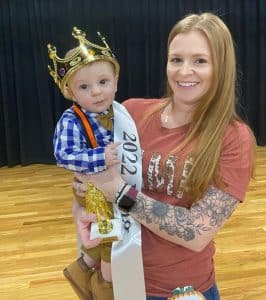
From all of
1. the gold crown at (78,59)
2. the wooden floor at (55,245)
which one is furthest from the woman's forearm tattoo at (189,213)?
the wooden floor at (55,245)

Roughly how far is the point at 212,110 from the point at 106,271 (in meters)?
0.64

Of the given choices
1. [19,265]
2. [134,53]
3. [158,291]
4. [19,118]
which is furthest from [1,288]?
[134,53]

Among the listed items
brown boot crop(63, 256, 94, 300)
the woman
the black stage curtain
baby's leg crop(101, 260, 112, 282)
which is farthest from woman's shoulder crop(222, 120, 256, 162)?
the black stage curtain

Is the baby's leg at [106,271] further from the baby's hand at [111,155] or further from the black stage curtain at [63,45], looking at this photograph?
the black stage curtain at [63,45]

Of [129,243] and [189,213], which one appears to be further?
[129,243]

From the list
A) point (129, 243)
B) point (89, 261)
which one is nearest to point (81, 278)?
point (89, 261)

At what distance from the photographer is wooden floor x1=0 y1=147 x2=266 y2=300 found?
2582 mm

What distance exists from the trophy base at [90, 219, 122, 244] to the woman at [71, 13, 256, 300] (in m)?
0.09

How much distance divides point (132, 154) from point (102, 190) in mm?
160

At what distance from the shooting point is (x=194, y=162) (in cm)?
129

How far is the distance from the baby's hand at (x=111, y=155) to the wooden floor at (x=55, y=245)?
4.59 ft

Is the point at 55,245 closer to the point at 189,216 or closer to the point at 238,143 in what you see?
the point at 189,216

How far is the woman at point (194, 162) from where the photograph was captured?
1.27m

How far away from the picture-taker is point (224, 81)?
4.25 ft
